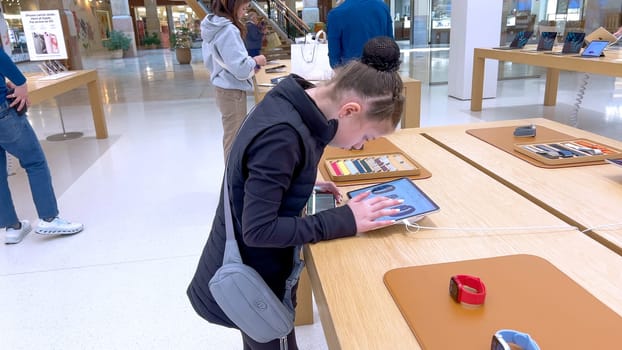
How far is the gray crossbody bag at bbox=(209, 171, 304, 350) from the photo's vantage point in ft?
2.86

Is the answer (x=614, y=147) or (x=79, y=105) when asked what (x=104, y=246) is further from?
(x=79, y=105)

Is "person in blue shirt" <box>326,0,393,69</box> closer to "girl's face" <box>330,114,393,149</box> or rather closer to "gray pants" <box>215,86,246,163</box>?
"gray pants" <box>215,86,246,163</box>

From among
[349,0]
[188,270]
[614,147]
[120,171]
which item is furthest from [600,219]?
[120,171]

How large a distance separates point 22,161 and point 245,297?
83.6 inches

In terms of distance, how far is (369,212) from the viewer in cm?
97

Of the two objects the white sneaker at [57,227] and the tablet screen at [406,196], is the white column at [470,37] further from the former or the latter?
the tablet screen at [406,196]

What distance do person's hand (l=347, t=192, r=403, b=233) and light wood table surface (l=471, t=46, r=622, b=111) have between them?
3.06 metres

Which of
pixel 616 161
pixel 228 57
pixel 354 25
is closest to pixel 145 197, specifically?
pixel 228 57

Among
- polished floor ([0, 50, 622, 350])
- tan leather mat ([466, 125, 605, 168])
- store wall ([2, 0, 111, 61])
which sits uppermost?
store wall ([2, 0, 111, 61])

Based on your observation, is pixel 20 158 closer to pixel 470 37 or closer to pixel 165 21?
pixel 470 37

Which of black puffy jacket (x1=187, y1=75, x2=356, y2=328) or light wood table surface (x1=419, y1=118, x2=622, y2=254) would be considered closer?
black puffy jacket (x1=187, y1=75, x2=356, y2=328)

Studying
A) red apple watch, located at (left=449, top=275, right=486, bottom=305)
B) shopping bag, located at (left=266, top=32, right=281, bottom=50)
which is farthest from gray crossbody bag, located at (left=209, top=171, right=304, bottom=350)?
shopping bag, located at (left=266, top=32, right=281, bottom=50)

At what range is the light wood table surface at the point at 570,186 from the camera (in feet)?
3.32

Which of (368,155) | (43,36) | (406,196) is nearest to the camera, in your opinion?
(406,196)
